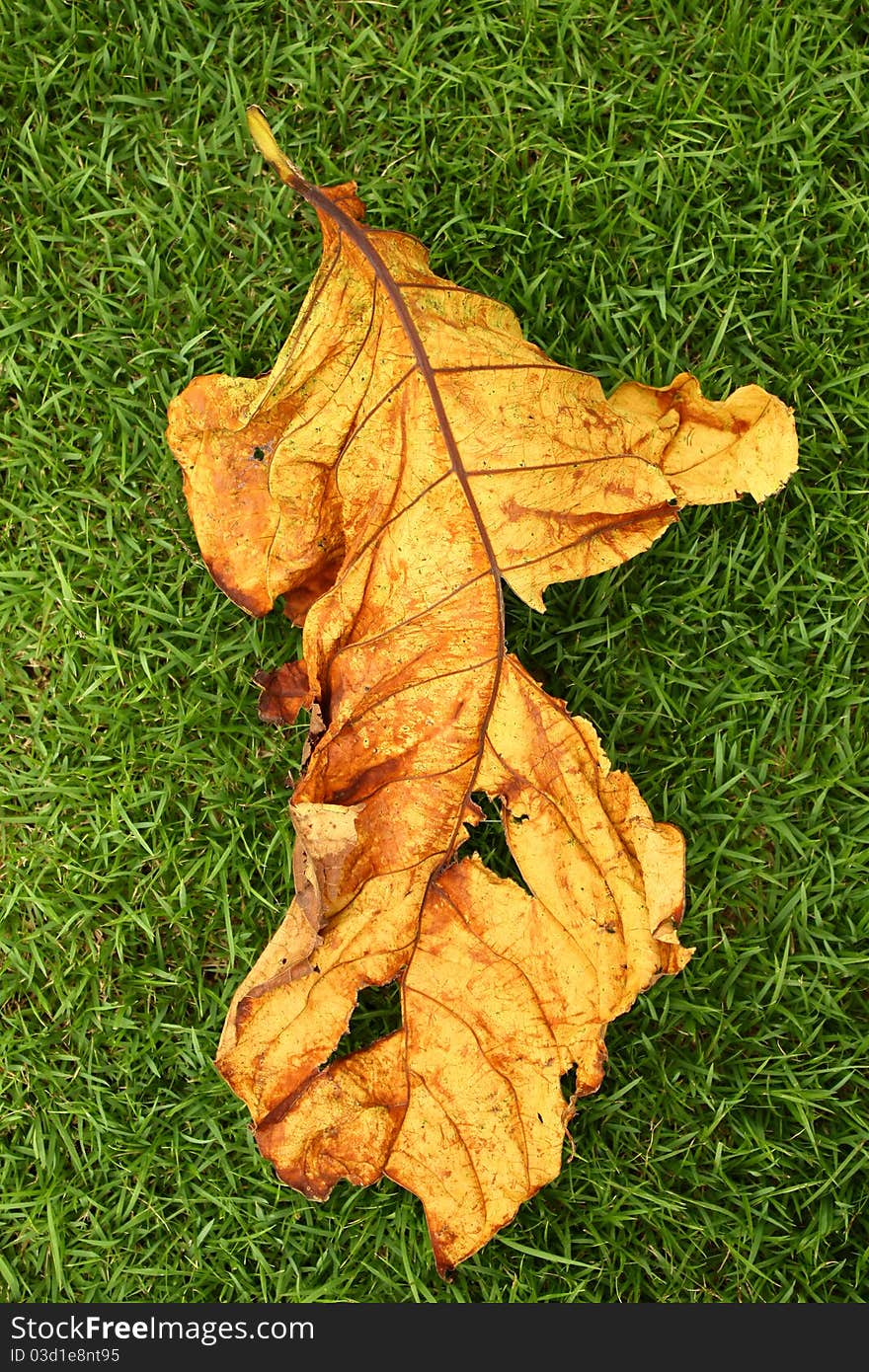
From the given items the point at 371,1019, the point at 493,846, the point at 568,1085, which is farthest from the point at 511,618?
the point at 568,1085

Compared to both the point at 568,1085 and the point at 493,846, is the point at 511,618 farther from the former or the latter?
the point at 568,1085

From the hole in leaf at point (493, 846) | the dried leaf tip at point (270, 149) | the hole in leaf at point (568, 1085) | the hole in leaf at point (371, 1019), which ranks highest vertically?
the dried leaf tip at point (270, 149)

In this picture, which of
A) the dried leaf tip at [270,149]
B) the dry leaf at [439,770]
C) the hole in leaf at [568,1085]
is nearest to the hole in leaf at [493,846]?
the dry leaf at [439,770]

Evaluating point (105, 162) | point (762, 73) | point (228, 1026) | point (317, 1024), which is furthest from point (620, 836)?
point (105, 162)

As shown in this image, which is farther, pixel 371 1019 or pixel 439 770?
pixel 371 1019

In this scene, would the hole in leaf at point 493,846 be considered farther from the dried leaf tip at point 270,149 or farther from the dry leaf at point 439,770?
the dried leaf tip at point 270,149

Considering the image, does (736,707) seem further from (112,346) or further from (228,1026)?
(112,346)
